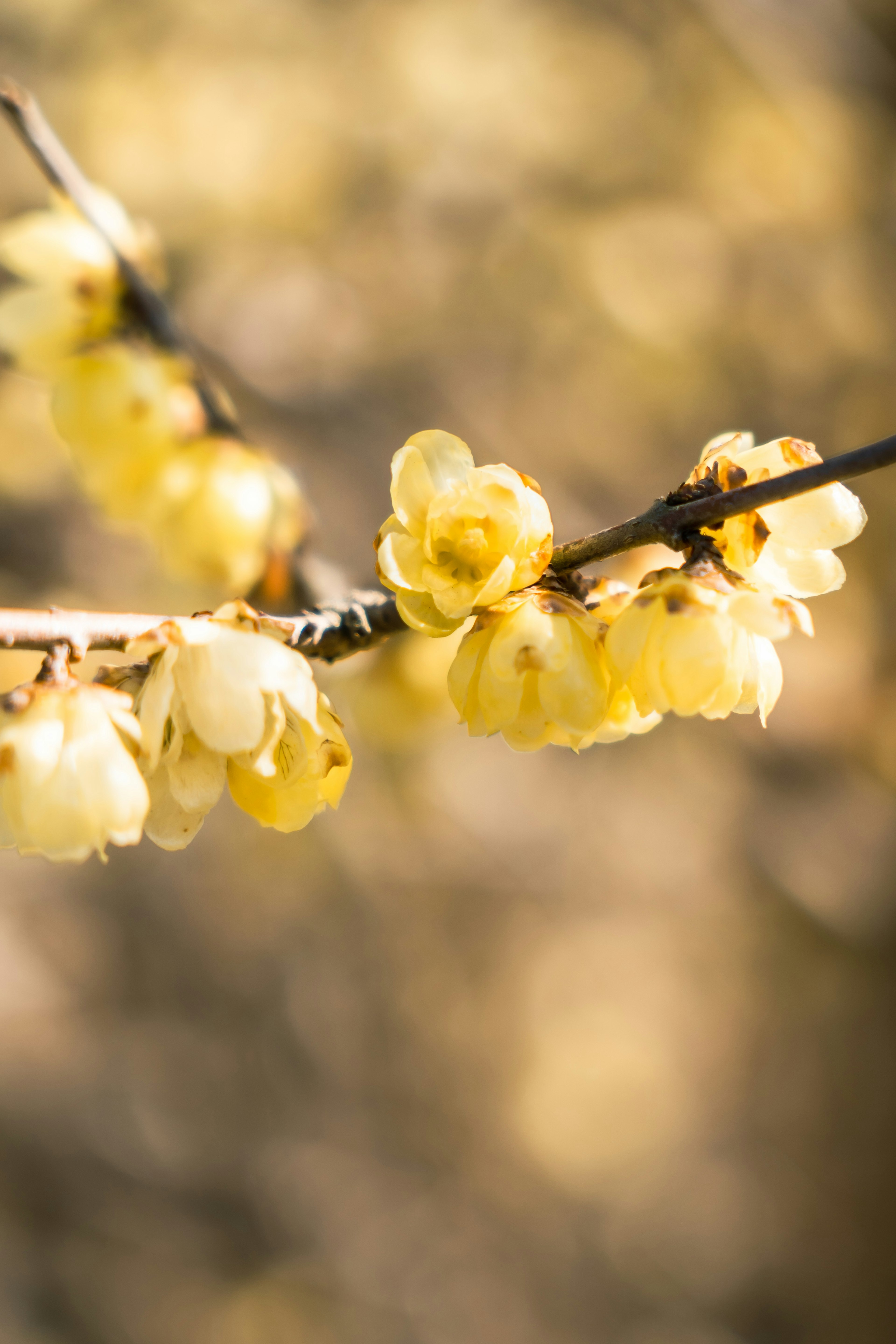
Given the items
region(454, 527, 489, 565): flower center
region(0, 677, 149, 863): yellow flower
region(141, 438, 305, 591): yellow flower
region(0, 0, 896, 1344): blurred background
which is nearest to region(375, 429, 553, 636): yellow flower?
region(454, 527, 489, 565): flower center

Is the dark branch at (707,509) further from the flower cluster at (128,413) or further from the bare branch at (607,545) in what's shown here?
the flower cluster at (128,413)

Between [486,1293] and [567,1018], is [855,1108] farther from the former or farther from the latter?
[486,1293]

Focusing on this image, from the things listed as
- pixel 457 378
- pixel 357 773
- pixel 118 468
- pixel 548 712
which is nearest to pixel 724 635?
pixel 548 712

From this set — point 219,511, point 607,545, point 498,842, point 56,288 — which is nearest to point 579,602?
point 607,545

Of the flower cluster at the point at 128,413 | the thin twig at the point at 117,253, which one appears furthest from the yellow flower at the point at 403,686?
the thin twig at the point at 117,253

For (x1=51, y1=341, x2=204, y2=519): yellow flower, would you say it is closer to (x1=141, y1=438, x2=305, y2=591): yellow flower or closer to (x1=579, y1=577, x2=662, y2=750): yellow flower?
(x1=141, y1=438, x2=305, y2=591): yellow flower

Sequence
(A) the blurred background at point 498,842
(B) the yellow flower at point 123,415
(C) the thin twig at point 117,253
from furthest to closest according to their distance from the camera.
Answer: (A) the blurred background at point 498,842 < (B) the yellow flower at point 123,415 < (C) the thin twig at point 117,253
